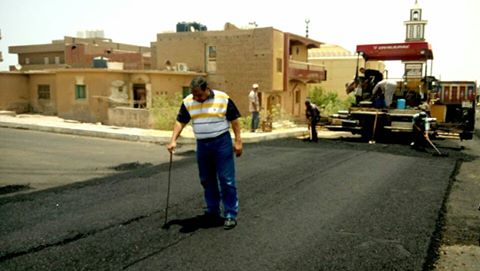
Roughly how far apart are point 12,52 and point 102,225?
50416 mm

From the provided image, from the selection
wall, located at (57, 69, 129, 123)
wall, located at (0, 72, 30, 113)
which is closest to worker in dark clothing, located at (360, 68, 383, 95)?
wall, located at (57, 69, 129, 123)

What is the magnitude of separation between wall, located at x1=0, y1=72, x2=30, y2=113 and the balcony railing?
1631 centimetres

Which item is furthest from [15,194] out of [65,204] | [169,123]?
[169,123]

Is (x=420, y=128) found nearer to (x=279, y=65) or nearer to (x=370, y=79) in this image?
(x=370, y=79)

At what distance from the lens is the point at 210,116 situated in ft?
16.8

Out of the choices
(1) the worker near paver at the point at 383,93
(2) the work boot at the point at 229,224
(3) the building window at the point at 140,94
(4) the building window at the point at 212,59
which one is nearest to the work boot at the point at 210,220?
(2) the work boot at the point at 229,224

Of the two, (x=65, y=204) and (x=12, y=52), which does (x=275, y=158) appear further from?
(x=12, y=52)

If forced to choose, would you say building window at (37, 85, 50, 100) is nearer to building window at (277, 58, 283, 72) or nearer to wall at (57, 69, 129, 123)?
wall at (57, 69, 129, 123)

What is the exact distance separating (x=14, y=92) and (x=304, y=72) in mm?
18516

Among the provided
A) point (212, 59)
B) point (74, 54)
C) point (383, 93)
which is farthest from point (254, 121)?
point (74, 54)

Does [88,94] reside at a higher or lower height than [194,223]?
higher

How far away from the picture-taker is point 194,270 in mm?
3842

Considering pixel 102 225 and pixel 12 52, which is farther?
pixel 12 52

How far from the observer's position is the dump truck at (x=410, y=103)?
47.4ft
